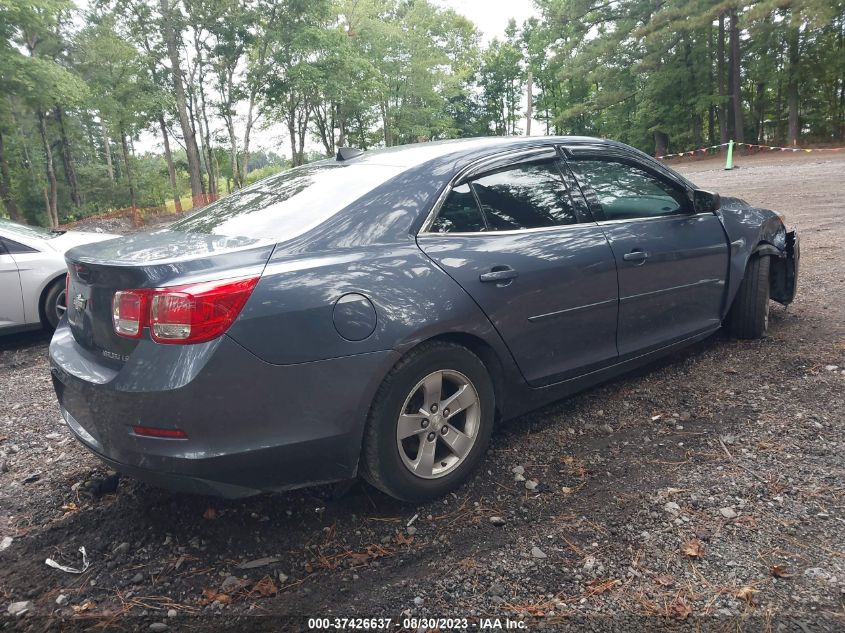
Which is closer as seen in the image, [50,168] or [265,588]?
[265,588]

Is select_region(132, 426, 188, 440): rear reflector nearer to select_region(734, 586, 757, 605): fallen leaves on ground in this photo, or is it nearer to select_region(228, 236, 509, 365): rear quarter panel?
select_region(228, 236, 509, 365): rear quarter panel

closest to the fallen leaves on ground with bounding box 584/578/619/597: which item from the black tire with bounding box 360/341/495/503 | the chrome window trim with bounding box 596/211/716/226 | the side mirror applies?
the black tire with bounding box 360/341/495/503

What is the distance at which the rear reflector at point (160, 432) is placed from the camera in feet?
6.90

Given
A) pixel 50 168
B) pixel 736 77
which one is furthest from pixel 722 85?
pixel 50 168

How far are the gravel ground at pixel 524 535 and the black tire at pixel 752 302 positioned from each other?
0.78 metres

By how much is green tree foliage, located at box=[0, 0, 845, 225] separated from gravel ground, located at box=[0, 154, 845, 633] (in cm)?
1996

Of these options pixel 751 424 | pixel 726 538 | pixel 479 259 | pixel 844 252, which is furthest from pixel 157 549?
pixel 844 252

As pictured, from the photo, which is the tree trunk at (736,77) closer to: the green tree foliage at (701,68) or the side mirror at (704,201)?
the green tree foliage at (701,68)

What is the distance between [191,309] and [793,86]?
136 ft

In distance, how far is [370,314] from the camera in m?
2.34

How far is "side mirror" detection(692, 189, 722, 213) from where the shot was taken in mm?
3867

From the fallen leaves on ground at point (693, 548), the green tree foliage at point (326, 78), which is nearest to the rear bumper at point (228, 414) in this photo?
the fallen leaves on ground at point (693, 548)

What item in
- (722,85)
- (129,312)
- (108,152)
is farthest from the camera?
(108,152)

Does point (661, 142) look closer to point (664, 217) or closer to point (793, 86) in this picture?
point (793, 86)
